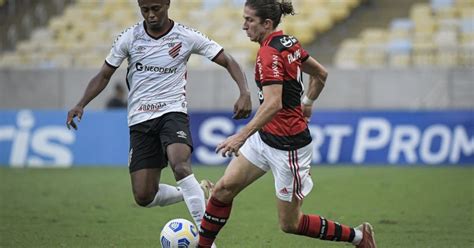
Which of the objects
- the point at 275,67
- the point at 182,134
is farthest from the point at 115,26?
the point at 275,67

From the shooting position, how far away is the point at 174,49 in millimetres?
8758

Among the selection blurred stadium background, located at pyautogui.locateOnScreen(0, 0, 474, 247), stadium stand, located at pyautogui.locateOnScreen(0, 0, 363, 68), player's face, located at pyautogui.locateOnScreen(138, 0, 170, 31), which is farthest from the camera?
stadium stand, located at pyautogui.locateOnScreen(0, 0, 363, 68)

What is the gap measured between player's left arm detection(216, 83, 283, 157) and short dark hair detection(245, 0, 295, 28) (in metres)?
0.59

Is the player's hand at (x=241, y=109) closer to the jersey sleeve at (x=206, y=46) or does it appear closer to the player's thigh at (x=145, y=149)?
the jersey sleeve at (x=206, y=46)

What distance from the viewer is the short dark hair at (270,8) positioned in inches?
295

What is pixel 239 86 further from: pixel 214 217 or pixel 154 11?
pixel 214 217

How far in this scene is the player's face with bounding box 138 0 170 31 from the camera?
8461mm

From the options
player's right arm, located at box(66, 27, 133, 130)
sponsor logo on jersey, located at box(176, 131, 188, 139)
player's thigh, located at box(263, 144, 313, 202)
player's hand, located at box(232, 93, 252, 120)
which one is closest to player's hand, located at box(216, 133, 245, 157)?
player's thigh, located at box(263, 144, 313, 202)

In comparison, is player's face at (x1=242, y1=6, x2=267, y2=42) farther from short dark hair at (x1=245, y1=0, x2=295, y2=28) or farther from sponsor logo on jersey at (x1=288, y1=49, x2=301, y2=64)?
sponsor logo on jersey at (x1=288, y1=49, x2=301, y2=64)

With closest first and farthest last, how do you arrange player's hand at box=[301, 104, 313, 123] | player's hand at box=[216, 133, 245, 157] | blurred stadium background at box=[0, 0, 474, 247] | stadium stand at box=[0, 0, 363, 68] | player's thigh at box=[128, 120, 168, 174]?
player's hand at box=[216, 133, 245, 157], player's hand at box=[301, 104, 313, 123], player's thigh at box=[128, 120, 168, 174], blurred stadium background at box=[0, 0, 474, 247], stadium stand at box=[0, 0, 363, 68]

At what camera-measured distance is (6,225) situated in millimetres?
10633

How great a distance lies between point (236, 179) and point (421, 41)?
56.9ft

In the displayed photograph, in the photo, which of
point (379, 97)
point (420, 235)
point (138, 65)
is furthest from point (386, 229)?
point (379, 97)

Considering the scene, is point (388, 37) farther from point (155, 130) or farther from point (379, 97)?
point (155, 130)
